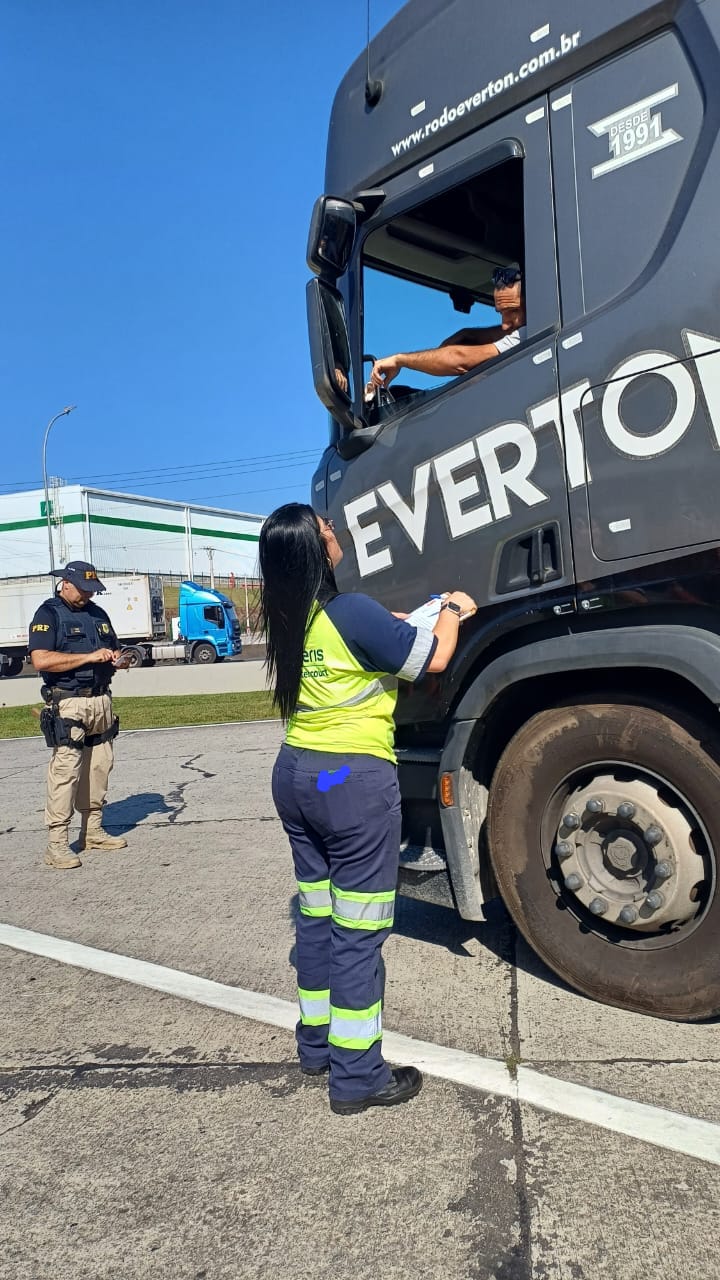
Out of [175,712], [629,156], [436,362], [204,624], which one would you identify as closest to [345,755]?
[436,362]

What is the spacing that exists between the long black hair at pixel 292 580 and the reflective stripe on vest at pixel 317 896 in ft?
1.89

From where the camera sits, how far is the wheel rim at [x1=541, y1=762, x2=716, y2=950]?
2723mm

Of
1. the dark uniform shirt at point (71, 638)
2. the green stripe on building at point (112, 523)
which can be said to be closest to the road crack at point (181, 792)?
the dark uniform shirt at point (71, 638)

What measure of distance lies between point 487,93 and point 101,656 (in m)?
3.94

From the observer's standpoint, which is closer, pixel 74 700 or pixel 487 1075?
pixel 487 1075

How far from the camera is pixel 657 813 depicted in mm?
2760

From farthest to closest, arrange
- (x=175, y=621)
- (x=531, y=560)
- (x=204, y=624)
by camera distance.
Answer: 1. (x=175, y=621)
2. (x=204, y=624)
3. (x=531, y=560)

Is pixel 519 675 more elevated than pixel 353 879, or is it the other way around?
pixel 519 675

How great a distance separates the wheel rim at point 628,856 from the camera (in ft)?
8.93

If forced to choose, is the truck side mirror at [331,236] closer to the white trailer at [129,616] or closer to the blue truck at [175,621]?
the white trailer at [129,616]

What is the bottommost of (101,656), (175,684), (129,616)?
(175,684)

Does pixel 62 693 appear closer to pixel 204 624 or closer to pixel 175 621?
pixel 204 624

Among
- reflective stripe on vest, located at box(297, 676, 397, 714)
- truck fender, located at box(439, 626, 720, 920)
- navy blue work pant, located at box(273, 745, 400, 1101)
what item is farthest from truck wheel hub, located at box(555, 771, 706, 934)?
reflective stripe on vest, located at box(297, 676, 397, 714)

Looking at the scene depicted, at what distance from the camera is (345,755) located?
2582 mm
